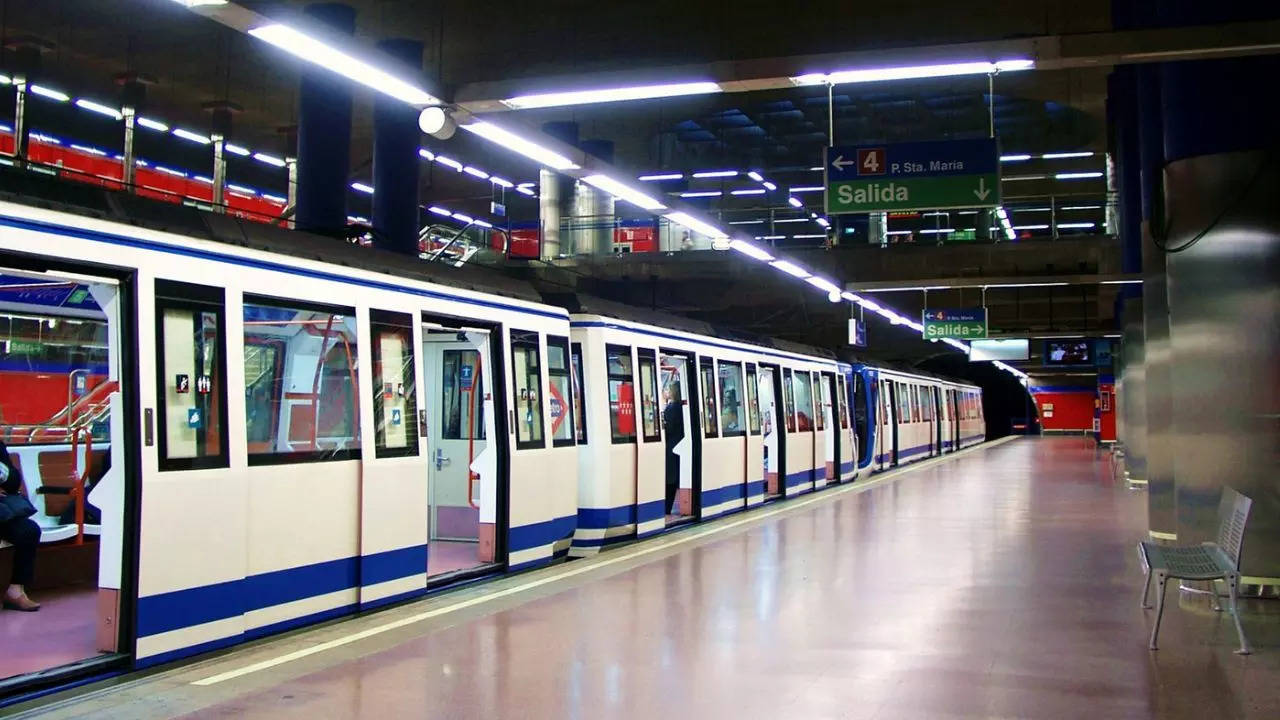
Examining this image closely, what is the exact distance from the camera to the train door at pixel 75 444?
5.44m

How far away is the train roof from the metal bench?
5.34 meters

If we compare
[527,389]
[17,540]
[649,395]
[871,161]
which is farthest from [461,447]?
[871,161]

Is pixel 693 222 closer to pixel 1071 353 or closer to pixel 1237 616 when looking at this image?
pixel 1237 616

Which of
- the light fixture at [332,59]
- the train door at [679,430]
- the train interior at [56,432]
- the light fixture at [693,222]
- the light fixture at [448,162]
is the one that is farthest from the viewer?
the light fixture at [448,162]

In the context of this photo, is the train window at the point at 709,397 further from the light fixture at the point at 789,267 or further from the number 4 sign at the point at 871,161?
the number 4 sign at the point at 871,161

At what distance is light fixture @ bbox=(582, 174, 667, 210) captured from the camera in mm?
10273

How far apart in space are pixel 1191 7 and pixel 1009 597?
4.54 m

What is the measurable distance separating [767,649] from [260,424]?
327cm

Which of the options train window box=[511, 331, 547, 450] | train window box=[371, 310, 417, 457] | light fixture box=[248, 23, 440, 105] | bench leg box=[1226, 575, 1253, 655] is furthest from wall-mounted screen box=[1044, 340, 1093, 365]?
light fixture box=[248, 23, 440, 105]

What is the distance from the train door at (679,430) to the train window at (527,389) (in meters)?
3.58

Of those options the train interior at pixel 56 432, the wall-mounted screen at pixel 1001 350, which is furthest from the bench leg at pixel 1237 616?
the wall-mounted screen at pixel 1001 350

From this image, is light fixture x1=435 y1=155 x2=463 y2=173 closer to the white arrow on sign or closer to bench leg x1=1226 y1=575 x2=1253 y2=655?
the white arrow on sign

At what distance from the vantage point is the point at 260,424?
6418 millimetres

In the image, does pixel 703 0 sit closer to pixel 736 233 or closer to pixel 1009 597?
pixel 736 233
